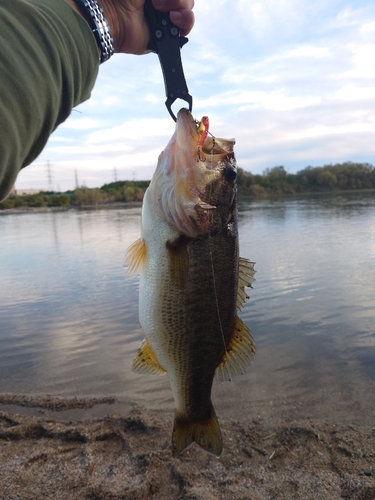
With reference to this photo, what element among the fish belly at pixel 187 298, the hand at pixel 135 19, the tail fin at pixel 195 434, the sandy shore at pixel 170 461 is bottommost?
the sandy shore at pixel 170 461

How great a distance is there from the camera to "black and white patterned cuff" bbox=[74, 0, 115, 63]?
4.44 ft

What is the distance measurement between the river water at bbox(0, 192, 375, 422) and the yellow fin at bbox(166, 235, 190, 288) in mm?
3252

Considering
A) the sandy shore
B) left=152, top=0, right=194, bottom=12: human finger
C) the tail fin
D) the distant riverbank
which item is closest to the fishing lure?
left=152, top=0, right=194, bottom=12: human finger

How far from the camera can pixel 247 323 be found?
26.5 ft

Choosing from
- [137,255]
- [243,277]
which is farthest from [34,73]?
[243,277]

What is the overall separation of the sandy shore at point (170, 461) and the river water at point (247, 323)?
69cm

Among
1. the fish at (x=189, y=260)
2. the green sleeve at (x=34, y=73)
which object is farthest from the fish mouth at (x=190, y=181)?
the green sleeve at (x=34, y=73)

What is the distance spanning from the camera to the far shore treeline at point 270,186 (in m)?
59.1

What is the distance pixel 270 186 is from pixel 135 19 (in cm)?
6231

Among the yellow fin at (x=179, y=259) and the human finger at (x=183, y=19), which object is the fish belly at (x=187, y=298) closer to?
the yellow fin at (x=179, y=259)

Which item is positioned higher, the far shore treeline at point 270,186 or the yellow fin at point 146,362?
the far shore treeline at point 270,186

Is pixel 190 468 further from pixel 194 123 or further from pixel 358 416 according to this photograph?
pixel 194 123

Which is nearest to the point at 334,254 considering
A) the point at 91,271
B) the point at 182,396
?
the point at 91,271

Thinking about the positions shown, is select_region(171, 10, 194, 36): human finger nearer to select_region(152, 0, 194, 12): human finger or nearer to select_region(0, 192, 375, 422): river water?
select_region(152, 0, 194, 12): human finger
